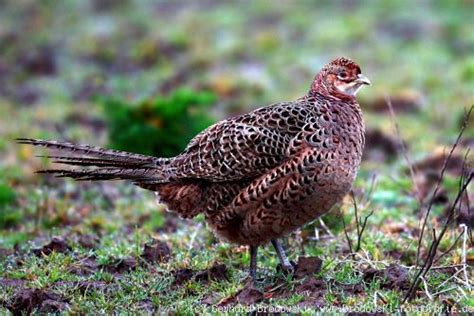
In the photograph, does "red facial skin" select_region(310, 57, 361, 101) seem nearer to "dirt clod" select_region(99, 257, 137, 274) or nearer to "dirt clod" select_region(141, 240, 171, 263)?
"dirt clod" select_region(141, 240, 171, 263)

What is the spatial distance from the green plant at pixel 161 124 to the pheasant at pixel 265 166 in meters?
2.78

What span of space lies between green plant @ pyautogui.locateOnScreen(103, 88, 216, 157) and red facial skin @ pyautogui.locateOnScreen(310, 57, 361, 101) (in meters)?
2.94

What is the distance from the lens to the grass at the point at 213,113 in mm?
5672

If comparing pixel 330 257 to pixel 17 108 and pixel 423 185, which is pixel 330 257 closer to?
pixel 423 185

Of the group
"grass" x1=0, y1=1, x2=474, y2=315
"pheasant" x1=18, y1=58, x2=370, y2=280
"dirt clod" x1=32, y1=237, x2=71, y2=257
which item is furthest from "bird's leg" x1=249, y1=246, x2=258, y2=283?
"dirt clod" x1=32, y1=237, x2=71, y2=257

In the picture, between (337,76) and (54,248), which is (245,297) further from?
(54,248)

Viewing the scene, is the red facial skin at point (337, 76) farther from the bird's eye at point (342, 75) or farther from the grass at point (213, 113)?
the grass at point (213, 113)

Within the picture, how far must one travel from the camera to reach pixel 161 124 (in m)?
9.12

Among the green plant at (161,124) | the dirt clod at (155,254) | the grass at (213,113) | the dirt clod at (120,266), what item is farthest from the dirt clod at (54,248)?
the green plant at (161,124)

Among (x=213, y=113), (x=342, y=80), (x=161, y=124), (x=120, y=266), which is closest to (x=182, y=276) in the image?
(x=120, y=266)

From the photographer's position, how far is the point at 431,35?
15.8 metres

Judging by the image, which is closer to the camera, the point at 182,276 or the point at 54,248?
the point at 182,276

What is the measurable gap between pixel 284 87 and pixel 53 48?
5025 millimetres

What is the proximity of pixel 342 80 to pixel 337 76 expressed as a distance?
0.15ft
